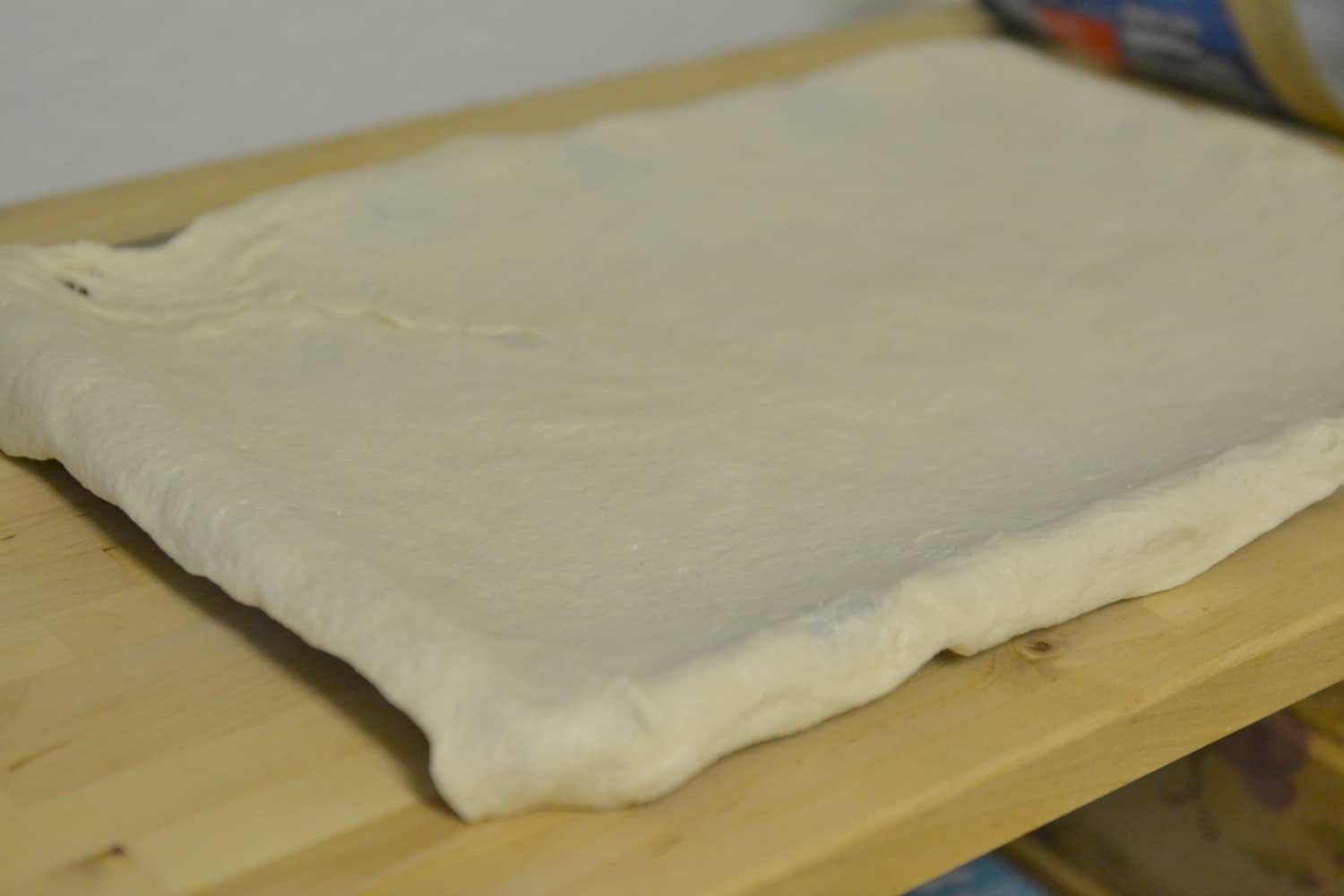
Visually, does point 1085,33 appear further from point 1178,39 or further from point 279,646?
point 279,646

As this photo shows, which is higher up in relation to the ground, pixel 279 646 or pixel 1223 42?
pixel 1223 42

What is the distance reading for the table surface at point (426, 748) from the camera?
493mm

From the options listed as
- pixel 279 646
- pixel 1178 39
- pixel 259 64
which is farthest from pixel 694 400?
pixel 1178 39

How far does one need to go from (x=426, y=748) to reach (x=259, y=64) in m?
0.70

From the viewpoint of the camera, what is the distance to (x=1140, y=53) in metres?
1.20

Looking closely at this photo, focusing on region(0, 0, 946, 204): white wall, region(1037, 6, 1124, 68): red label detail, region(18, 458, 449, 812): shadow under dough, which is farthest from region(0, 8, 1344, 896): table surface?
region(1037, 6, 1124, 68): red label detail

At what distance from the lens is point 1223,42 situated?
1116 mm

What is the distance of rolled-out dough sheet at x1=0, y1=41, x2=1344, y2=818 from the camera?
54cm

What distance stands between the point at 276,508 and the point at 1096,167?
0.66 m

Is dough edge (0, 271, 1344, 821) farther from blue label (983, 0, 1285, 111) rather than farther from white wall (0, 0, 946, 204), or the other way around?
blue label (983, 0, 1285, 111)

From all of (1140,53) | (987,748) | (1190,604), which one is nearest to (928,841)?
(987,748)

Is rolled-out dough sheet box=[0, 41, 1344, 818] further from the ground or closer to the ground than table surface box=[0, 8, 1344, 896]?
further from the ground

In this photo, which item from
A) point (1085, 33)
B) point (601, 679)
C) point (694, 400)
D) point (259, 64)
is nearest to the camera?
point (601, 679)

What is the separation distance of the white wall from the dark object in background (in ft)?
0.97
